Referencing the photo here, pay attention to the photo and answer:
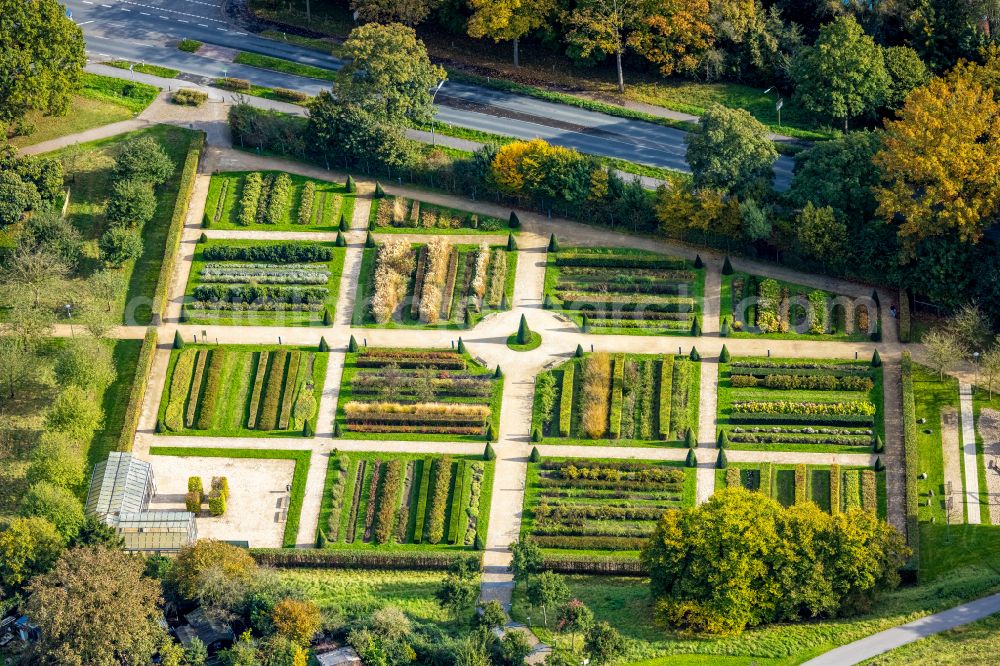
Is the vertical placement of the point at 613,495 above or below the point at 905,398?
below

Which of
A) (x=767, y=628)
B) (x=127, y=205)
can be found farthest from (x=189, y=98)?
(x=767, y=628)

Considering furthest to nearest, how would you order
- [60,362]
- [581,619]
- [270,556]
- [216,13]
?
1. [216,13]
2. [60,362]
3. [270,556]
4. [581,619]

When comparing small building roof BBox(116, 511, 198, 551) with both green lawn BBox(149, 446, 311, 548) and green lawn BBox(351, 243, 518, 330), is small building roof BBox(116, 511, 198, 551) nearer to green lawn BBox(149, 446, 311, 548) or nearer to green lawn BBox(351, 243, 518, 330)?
green lawn BBox(149, 446, 311, 548)

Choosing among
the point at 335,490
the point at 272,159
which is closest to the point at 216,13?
the point at 272,159

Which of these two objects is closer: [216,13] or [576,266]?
[576,266]

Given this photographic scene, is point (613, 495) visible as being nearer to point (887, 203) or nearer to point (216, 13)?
point (887, 203)

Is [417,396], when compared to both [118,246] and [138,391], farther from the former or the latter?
[118,246]

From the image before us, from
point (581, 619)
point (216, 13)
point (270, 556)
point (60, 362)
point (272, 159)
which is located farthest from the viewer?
point (216, 13)

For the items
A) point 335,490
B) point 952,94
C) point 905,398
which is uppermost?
point 952,94
